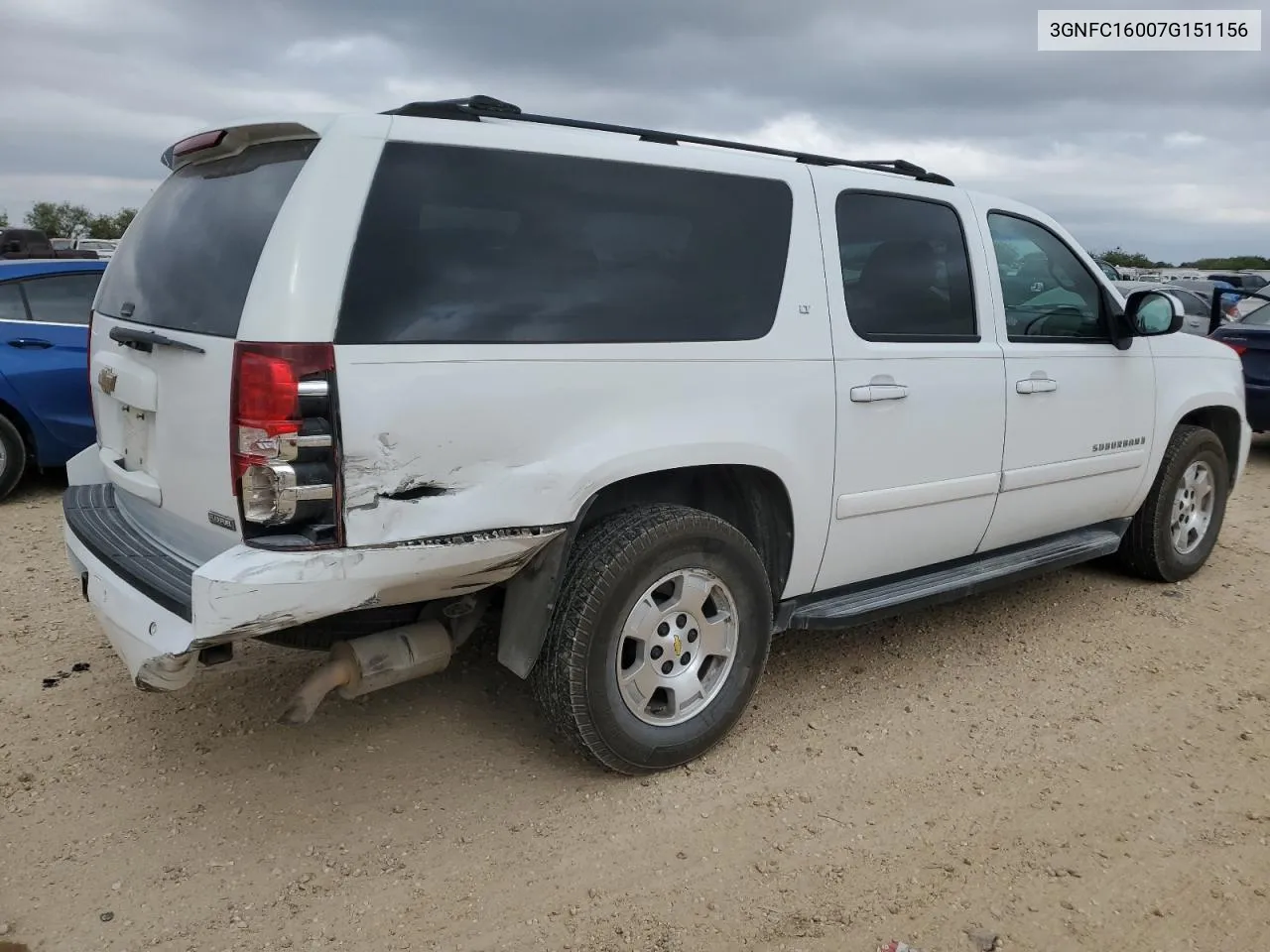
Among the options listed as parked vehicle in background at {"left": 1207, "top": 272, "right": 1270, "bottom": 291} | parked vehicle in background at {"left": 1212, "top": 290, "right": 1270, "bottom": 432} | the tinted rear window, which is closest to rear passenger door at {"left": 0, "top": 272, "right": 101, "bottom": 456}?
the tinted rear window

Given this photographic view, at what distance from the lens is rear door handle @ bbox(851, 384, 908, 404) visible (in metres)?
3.50

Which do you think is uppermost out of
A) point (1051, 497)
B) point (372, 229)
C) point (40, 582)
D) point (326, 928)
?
point (372, 229)

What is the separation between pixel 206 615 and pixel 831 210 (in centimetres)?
241

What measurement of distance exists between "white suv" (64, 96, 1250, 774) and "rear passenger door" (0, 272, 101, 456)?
350 cm

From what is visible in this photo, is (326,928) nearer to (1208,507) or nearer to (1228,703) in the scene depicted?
(1228,703)

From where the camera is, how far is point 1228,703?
155 inches

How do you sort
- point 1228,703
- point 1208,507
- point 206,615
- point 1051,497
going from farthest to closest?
1. point 1208,507
2. point 1051,497
3. point 1228,703
4. point 206,615

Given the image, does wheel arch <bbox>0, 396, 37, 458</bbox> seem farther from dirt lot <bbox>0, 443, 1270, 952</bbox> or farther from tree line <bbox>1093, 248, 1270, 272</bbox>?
tree line <bbox>1093, 248, 1270, 272</bbox>

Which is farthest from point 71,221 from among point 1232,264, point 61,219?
point 1232,264

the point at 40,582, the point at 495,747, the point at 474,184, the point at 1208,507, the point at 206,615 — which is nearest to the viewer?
the point at 206,615

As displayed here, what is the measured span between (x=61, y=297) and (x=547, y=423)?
220 inches

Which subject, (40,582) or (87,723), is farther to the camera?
(40,582)

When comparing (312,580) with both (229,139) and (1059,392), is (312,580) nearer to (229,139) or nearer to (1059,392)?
(229,139)

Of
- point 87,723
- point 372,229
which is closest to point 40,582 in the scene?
point 87,723
